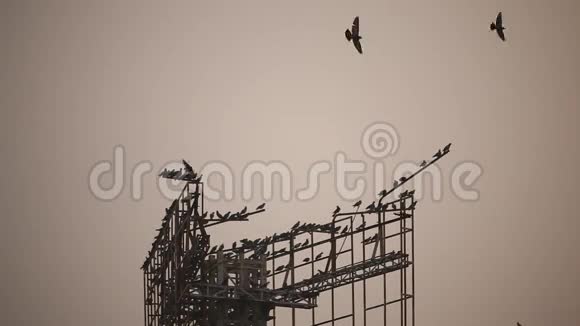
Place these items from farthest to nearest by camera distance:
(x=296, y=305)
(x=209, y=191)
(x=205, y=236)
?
1. (x=209, y=191)
2. (x=205, y=236)
3. (x=296, y=305)

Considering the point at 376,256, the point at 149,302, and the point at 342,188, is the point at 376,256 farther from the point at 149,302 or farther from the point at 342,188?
the point at 342,188

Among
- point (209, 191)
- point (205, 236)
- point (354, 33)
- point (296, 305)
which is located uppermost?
point (354, 33)

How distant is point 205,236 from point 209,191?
30.1 meters

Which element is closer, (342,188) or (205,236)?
(205,236)

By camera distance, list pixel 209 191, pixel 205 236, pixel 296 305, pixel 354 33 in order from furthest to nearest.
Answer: pixel 209 191, pixel 354 33, pixel 205 236, pixel 296 305

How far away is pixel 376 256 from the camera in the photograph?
1463 inches

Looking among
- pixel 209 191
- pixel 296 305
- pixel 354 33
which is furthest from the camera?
pixel 209 191

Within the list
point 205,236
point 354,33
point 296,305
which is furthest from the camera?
point 354,33

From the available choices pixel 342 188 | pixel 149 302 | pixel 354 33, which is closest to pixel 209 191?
pixel 342 188

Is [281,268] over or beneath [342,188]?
beneath

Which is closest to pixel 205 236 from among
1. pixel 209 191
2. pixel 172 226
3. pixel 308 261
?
pixel 172 226

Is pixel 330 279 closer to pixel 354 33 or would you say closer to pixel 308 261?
pixel 308 261

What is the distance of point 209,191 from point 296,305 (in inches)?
1302

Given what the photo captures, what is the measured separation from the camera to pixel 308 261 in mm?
35438
